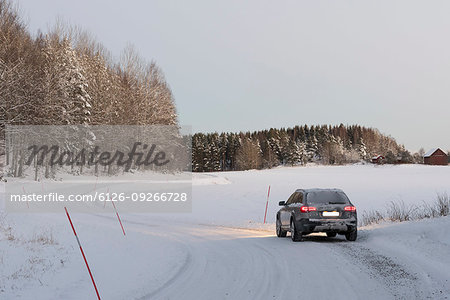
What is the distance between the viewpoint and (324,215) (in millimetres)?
12992

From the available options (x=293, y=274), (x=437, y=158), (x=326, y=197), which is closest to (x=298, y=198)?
(x=326, y=197)

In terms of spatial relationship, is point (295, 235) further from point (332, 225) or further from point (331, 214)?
point (331, 214)

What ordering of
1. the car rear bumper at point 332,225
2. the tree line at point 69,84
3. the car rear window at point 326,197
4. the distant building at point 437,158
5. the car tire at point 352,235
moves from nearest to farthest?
the car rear bumper at point 332,225, the car tire at point 352,235, the car rear window at point 326,197, the tree line at point 69,84, the distant building at point 437,158

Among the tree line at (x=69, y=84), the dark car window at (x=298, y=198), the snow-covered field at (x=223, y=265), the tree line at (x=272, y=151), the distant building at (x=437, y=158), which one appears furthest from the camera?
the tree line at (x=272, y=151)

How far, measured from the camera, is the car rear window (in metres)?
13.3

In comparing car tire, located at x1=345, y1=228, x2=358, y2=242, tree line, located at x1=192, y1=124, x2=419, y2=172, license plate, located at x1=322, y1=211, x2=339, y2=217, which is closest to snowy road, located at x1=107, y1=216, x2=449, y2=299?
car tire, located at x1=345, y1=228, x2=358, y2=242

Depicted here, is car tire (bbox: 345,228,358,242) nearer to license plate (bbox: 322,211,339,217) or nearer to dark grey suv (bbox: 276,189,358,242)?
dark grey suv (bbox: 276,189,358,242)

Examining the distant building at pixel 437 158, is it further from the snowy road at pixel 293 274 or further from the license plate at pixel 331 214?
the license plate at pixel 331 214

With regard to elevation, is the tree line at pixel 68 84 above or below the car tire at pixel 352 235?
above

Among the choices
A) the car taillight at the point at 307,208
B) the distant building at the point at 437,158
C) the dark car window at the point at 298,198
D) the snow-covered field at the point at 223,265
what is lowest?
the snow-covered field at the point at 223,265

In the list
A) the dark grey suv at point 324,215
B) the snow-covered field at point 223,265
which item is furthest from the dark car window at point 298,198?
the snow-covered field at point 223,265

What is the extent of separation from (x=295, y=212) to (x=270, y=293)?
6.76 metres

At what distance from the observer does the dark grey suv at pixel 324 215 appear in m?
12.9

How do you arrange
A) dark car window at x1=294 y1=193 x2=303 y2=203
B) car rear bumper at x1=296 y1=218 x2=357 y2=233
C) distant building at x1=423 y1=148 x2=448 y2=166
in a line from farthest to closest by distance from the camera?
distant building at x1=423 y1=148 x2=448 y2=166 → dark car window at x1=294 y1=193 x2=303 y2=203 → car rear bumper at x1=296 y1=218 x2=357 y2=233
